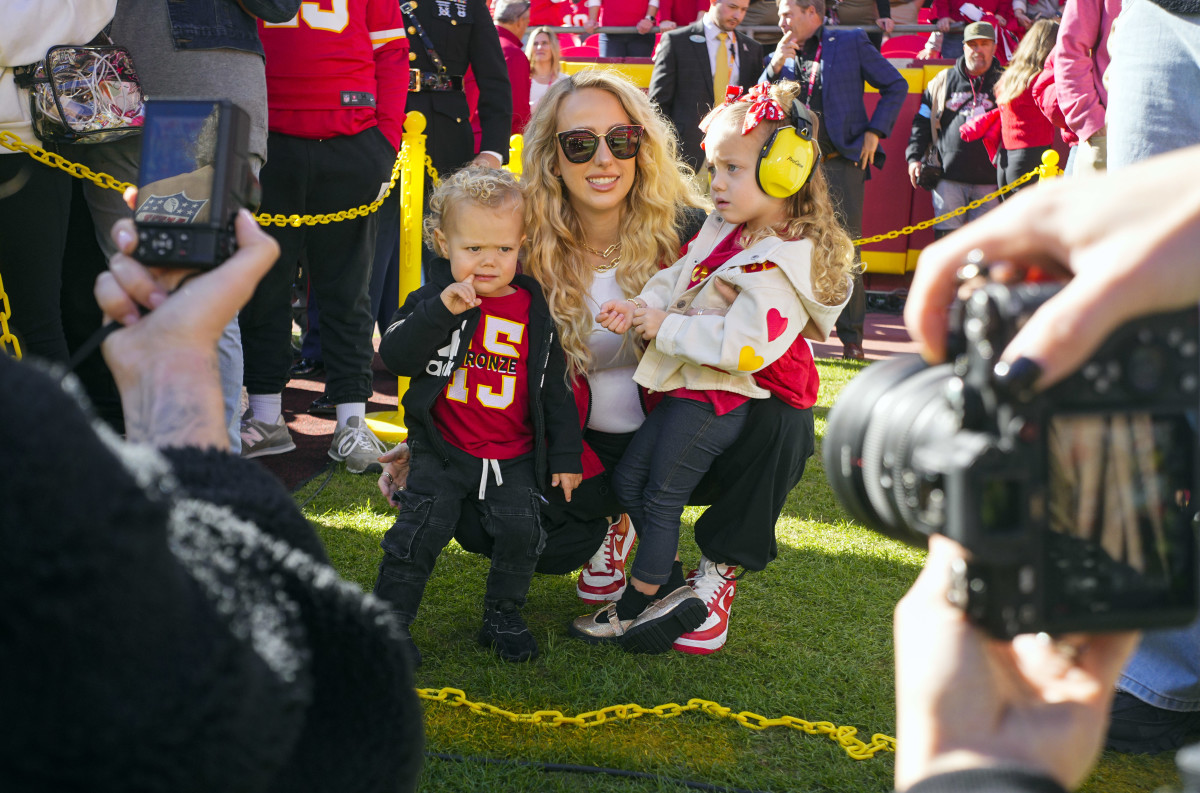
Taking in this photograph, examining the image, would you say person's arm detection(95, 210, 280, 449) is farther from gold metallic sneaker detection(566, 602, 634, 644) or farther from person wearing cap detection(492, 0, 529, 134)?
person wearing cap detection(492, 0, 529, 134)

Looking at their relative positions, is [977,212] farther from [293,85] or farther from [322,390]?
[293,85]

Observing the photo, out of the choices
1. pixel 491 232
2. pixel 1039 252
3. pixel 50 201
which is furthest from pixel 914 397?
pixel 50 201

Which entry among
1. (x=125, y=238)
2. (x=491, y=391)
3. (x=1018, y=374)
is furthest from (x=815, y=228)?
(x=1018, y=374)

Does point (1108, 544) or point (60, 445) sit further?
point (1108, 544)

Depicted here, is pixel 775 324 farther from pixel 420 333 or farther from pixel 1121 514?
pixel 1121 514

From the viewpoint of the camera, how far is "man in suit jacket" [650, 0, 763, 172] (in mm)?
6742

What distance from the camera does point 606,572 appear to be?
3.20m

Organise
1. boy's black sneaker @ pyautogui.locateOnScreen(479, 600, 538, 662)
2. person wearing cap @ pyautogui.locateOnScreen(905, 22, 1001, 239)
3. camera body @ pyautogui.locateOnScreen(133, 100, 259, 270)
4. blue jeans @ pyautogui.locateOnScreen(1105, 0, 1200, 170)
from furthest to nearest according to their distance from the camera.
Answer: person wearing cap @ pyautogui.locateOnScreen(905, 22, 1001, 239) → boy's black sneaker @ pyautogui.locateOnScreen(479, 600, 538, 662) → blue jeans @ pyautogui.locateOnScreen(1105, 0, 1200, 170) → camera body @ pyautogui.locateOnScreen(133, 100, 259, 270)

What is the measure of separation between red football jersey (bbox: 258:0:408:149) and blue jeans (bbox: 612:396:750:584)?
2.06 meters

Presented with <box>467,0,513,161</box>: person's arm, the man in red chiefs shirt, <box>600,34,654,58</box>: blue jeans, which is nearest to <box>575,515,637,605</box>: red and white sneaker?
the man in red chiefs shirt

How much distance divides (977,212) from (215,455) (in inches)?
299

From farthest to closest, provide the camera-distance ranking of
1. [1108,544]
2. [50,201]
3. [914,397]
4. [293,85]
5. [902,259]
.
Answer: [902,259] → [293,85] → [50,201] → [914,397] → [1108,544]

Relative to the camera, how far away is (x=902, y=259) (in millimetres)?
9672

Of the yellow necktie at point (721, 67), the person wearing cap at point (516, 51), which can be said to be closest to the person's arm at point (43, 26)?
the person wearing cap at point (516, 51)
